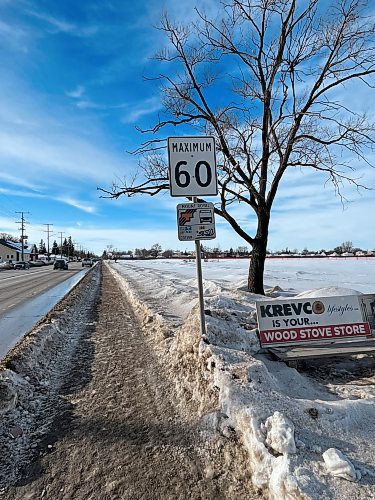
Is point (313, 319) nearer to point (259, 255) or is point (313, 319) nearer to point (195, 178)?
point (195, 178)

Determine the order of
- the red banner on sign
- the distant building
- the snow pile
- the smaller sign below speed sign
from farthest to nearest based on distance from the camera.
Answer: the distant building, the red banner on sign, the smaller sign below speed sign, the snow pile

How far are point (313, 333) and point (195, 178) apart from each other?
10.0 feet

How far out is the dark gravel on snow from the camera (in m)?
2.59

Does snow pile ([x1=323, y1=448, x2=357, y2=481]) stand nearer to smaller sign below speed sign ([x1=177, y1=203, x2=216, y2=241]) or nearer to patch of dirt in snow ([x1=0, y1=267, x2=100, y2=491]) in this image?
patch of dirt in snow ([x1=0, y1=267, x2=100, y2=491])

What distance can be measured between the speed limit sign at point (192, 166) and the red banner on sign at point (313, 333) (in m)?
2.37

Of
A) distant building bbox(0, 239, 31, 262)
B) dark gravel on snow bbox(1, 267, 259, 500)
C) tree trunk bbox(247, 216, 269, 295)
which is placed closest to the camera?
dark gravel on snow bbox(1, 267, 259, 500)

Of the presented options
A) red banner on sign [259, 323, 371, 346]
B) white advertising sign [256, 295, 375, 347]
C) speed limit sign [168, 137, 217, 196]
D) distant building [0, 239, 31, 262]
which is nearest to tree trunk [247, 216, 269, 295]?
white advertising sign [256, 295, 375, 347]

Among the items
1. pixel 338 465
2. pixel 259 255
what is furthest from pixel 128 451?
pixel 259 255

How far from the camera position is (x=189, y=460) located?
2.92 meters

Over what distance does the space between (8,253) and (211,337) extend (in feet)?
335

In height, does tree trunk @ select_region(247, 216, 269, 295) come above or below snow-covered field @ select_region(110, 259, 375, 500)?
above

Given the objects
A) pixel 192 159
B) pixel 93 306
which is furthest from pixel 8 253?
pixel 192 159

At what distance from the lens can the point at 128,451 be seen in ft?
10.0

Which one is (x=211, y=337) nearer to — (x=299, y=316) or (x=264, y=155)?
(x=299, y=316)
